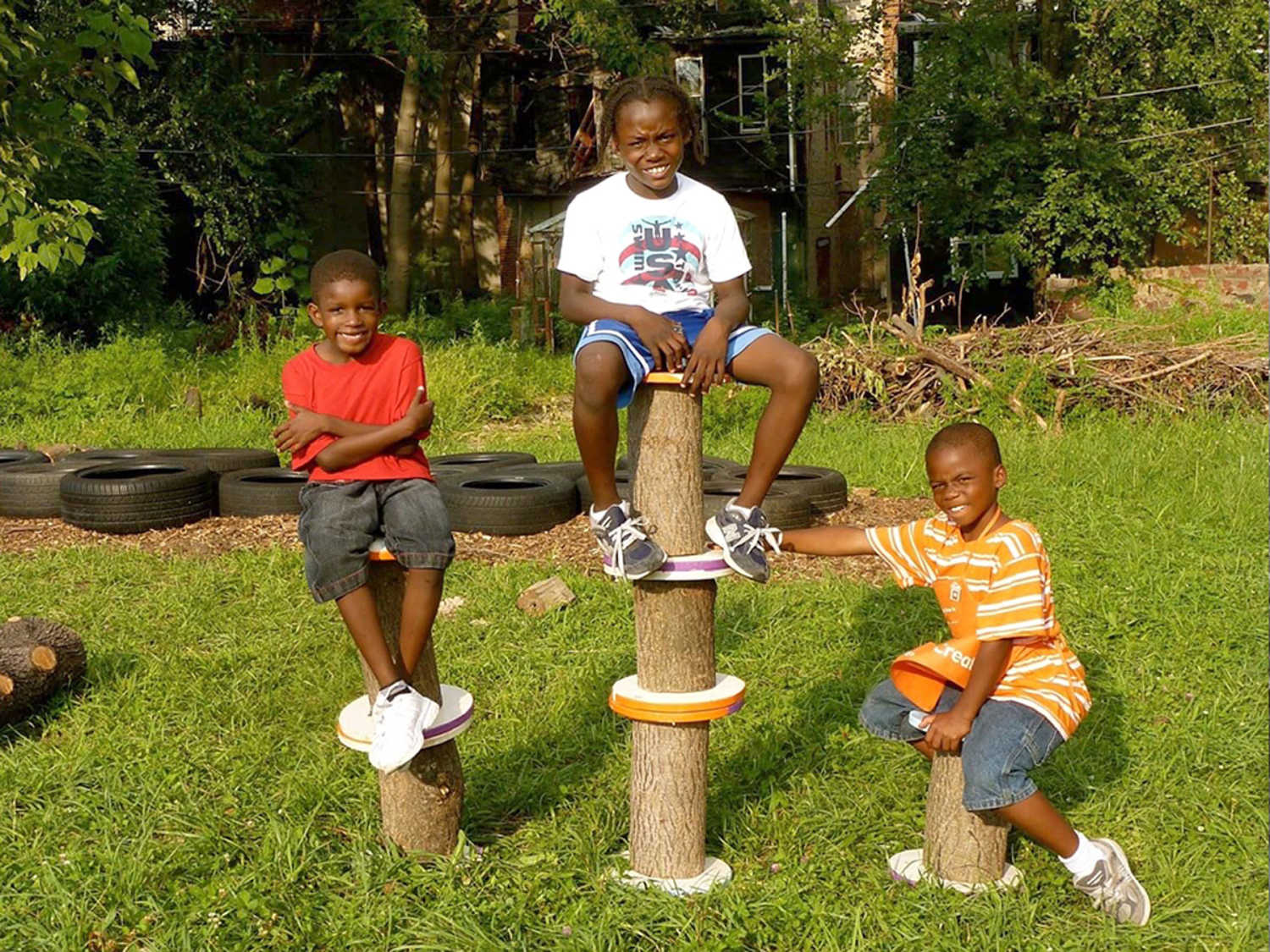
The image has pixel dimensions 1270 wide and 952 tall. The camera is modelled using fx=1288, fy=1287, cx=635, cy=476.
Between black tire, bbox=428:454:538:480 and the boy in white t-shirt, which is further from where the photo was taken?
black tire, bbox=428:454:538:480

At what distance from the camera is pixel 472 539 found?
8.89m

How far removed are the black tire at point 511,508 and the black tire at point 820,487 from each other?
4.44 feet

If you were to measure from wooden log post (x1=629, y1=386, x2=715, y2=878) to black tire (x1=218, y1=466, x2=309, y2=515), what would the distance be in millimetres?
6074

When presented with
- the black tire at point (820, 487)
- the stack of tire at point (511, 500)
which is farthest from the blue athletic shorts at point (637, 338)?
the black tire at point (820, 487)

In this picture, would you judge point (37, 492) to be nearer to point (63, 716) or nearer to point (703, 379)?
point (63, 716)

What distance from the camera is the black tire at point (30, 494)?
977cm

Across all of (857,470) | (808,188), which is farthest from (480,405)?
(808,188)

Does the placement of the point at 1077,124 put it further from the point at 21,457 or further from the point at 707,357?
the point at 707,357

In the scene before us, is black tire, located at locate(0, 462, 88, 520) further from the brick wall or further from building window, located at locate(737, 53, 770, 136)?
building window, located at locate(737, 53, 770, 136)

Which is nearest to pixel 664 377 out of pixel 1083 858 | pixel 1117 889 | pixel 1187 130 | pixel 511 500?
pixel 1083 858

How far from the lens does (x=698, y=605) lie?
3834 millimetres

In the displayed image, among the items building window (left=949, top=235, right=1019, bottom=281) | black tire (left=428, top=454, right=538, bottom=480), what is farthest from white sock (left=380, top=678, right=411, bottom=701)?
building window (left=949, top=235, right=1019, bottom=281)

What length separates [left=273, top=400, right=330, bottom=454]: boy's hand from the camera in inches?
149

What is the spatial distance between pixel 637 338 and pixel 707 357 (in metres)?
0.21
